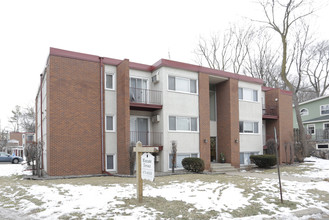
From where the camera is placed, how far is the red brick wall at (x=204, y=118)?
17258 mm

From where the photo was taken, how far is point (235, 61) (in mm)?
36188

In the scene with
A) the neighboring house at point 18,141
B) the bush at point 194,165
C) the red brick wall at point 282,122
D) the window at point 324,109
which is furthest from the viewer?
the neighboring house at point 18,141

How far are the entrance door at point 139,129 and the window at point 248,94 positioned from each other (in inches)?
298

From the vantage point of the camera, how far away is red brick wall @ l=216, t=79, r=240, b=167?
18609mm

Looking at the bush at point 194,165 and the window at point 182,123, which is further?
the window at point 182,123

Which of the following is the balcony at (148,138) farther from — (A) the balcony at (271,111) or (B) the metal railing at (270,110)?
(B) the metal railing at (270,110)

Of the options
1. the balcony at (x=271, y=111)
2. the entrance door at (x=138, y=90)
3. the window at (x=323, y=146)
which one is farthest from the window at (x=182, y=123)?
the window at (x=323, y=146)

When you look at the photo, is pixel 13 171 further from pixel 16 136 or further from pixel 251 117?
pixel 16 136

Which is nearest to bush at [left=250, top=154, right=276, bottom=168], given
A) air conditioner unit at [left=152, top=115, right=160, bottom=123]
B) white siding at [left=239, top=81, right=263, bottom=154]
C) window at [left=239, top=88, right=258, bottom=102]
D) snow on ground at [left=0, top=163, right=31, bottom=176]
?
white siding at [left=239, top=81, right=263, bottom=154]

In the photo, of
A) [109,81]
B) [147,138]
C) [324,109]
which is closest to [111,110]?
[109,81]

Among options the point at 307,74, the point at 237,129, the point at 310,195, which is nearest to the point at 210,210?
the point at 310,195

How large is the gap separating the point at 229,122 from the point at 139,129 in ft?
20.6

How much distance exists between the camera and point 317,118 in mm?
33469

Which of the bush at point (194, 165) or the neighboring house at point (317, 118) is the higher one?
the neighboring house at point (317, 118)
